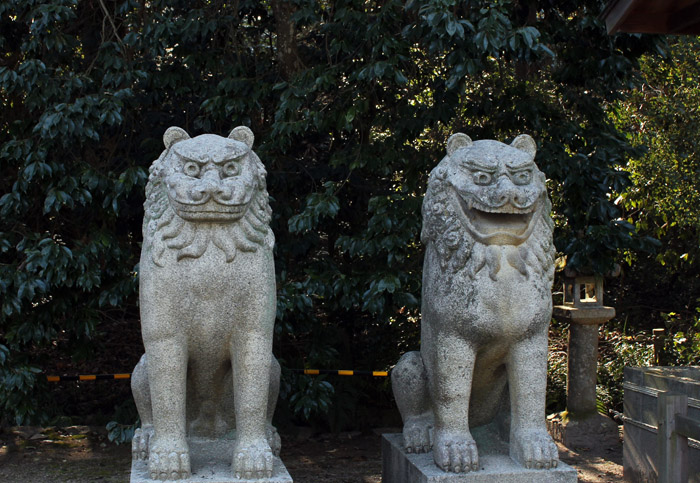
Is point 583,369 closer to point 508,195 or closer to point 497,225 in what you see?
point 497,225

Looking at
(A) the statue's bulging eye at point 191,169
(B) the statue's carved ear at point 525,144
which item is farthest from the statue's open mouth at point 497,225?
(A) the statue's bulging eye at point 191,169

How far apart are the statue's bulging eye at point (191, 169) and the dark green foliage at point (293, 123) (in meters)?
1.74

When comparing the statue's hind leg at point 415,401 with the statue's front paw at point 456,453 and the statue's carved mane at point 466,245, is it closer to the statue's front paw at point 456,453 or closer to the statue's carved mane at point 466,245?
the statue's front paw at point 456,453

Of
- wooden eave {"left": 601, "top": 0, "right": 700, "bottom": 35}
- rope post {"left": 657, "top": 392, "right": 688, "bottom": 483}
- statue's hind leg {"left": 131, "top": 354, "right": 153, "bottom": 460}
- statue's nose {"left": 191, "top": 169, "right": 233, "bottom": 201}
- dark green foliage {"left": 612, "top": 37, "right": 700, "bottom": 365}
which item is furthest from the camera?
dark green foliage {"left": 612, "top": 37, "right": 700, "bottom": 365}

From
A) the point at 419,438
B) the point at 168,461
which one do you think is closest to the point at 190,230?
the point at 168,461

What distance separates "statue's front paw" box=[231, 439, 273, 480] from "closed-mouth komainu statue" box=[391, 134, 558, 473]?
→ 2.37ft

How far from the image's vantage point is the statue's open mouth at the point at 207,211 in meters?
3.24

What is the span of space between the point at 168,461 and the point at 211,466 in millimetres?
254

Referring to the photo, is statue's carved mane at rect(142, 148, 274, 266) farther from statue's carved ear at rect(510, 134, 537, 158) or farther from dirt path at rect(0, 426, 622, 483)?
dirt path at rect(0, 426, 622, 483)

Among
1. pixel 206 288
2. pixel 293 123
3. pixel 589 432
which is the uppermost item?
pixel 293 123

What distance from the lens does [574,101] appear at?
18.6 feet

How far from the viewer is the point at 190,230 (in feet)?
10.8

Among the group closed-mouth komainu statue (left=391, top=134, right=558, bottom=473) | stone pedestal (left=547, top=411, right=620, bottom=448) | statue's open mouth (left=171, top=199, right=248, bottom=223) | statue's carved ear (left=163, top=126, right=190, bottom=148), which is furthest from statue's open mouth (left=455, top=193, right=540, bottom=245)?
stone pedestal (left=547, top=411, right=620, bottom=448)

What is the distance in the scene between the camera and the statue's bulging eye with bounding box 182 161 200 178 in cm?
331
